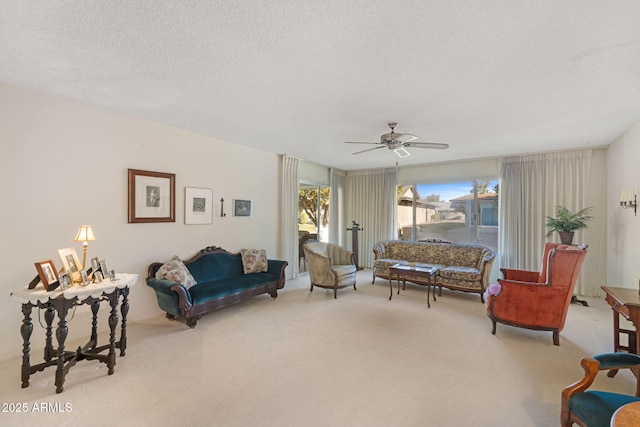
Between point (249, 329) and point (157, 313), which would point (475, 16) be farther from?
point (157, 313)

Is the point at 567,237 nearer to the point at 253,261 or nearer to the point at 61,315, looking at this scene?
the point at 253,261

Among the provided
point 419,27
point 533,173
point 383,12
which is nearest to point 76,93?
point 383,12

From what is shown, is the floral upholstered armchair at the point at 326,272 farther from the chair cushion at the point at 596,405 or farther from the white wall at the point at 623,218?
the white wall at the point at 623,218

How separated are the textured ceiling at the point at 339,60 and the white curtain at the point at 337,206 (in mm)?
3747

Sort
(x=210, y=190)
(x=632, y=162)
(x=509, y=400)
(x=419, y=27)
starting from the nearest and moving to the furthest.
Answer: (x=419, y=27), (x=509, y=400), (x=632, y=162), (x=210, y=190)

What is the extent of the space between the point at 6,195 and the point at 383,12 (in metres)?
3.82

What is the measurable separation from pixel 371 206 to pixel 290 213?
2629 millimetres

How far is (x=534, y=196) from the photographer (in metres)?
5.63

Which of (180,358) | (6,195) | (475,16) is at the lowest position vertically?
(180,358)

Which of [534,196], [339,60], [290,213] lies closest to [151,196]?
[290,213]

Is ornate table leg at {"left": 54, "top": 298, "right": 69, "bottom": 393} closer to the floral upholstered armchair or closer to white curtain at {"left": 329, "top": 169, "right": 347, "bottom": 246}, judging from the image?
the floral upholstered armchair

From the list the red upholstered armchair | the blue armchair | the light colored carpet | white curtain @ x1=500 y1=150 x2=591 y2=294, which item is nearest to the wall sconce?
the red upholstered armchair

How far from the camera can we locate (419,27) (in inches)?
75.2

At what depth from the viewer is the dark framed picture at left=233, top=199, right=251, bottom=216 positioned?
16.8 feet
